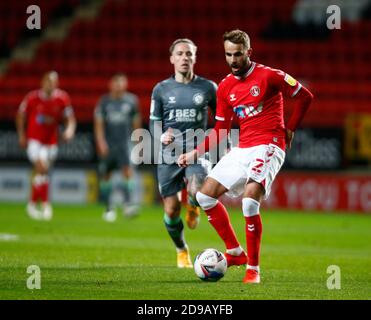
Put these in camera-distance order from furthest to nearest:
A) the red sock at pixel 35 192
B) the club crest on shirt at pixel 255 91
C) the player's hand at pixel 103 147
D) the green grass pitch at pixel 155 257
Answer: the player's hand at pixel 103 147, the red sock at pixel 35 192, the club crest on shirt at pixel 255 91, the green grass pitch at pixel 155 257

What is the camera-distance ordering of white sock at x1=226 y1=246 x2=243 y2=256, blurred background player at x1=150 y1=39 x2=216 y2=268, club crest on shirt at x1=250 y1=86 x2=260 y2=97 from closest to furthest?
club crest on shirt at x1=250 y1=86 x2=260 y2=97 → white sock at x1=226 y1=246 x2=243 y2=256 → blurred background player at x1=150 y1=39 x2=216 y2=268

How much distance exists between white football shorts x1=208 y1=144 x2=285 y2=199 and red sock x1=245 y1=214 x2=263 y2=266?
0.92 feet

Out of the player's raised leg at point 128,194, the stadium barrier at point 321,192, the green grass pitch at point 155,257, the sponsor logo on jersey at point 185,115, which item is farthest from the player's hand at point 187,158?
the stadium barrier at point 321,192

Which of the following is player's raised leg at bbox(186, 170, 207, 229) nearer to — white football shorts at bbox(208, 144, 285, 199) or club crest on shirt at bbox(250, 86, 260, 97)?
white football shorts at bbox(208, 144, 285, 199)

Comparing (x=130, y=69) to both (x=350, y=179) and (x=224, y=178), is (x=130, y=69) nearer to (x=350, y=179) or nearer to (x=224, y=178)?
(x=350, y=179)

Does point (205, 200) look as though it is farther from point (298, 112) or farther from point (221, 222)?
point (298, 112)

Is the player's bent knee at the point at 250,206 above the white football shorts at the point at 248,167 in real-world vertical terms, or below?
below

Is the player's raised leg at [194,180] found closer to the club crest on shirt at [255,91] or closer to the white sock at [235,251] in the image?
the white sock at [235,251]

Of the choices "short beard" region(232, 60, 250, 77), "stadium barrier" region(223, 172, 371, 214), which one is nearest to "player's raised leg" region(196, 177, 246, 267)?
"short beard" region(232, 60, 250, 77)

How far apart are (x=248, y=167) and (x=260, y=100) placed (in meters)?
0.60

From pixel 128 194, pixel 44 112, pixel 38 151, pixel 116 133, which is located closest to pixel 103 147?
pixel 116 133

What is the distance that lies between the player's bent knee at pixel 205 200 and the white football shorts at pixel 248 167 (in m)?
0.17

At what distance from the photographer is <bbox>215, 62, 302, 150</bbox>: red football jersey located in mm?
8273

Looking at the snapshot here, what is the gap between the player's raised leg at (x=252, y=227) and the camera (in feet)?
26.5
